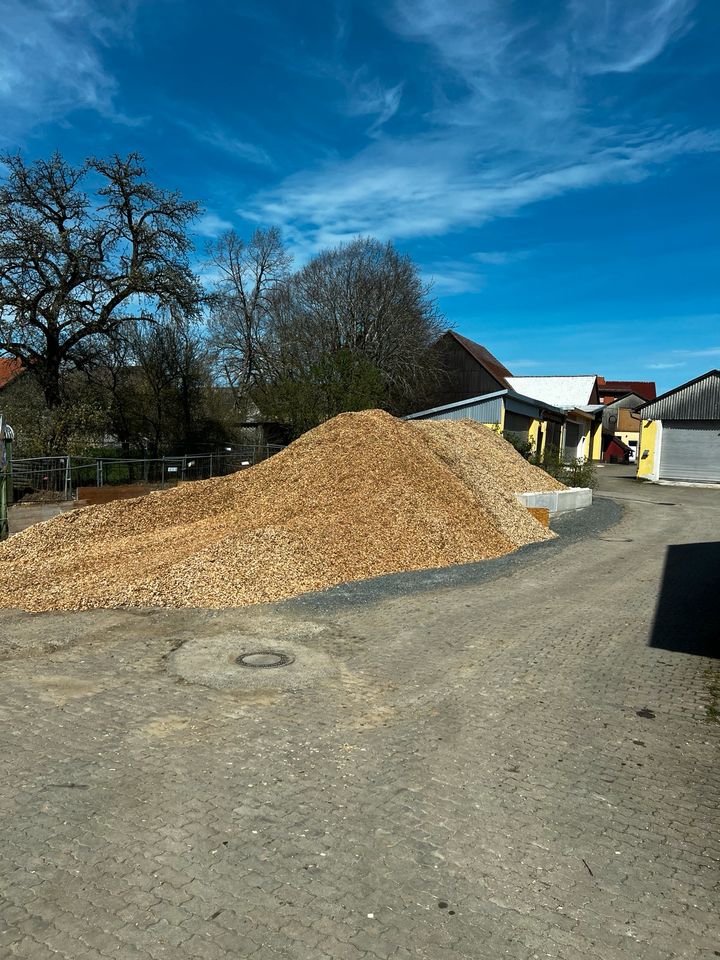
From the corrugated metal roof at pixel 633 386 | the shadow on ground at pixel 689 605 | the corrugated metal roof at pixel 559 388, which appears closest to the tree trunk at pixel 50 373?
the shadow on ground at pixel 689 605

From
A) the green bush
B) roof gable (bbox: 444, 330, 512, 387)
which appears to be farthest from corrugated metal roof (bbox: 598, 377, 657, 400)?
the green bush

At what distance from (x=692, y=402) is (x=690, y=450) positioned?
2.31 m

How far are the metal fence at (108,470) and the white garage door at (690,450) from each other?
19559 millimetres

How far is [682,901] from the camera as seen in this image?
3.23 metres

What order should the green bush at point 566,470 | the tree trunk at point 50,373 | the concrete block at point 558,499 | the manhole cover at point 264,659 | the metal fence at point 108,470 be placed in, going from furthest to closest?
the tree trunk at point 50,373
the green bush at point 566,470
the metal fence at point 108,470
the concrete block at point 558,499
the manhole cover at point 264,659

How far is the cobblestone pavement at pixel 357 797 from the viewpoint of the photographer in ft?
9.82

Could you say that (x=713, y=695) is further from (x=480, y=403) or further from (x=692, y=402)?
(x=692, y=402)

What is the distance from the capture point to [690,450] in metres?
33.5

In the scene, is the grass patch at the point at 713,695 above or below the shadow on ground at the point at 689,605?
below

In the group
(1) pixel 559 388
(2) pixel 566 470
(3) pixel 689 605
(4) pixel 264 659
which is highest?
(1) pixel 559 388

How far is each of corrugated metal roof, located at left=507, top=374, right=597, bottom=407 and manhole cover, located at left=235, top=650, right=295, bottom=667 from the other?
42288mm

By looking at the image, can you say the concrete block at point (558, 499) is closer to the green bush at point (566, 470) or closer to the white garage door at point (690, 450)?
the green bush at point (566, 470)

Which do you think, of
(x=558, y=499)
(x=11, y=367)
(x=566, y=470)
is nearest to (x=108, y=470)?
(x=11, y=367)

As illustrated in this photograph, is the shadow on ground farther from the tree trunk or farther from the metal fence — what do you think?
the tree trunk
